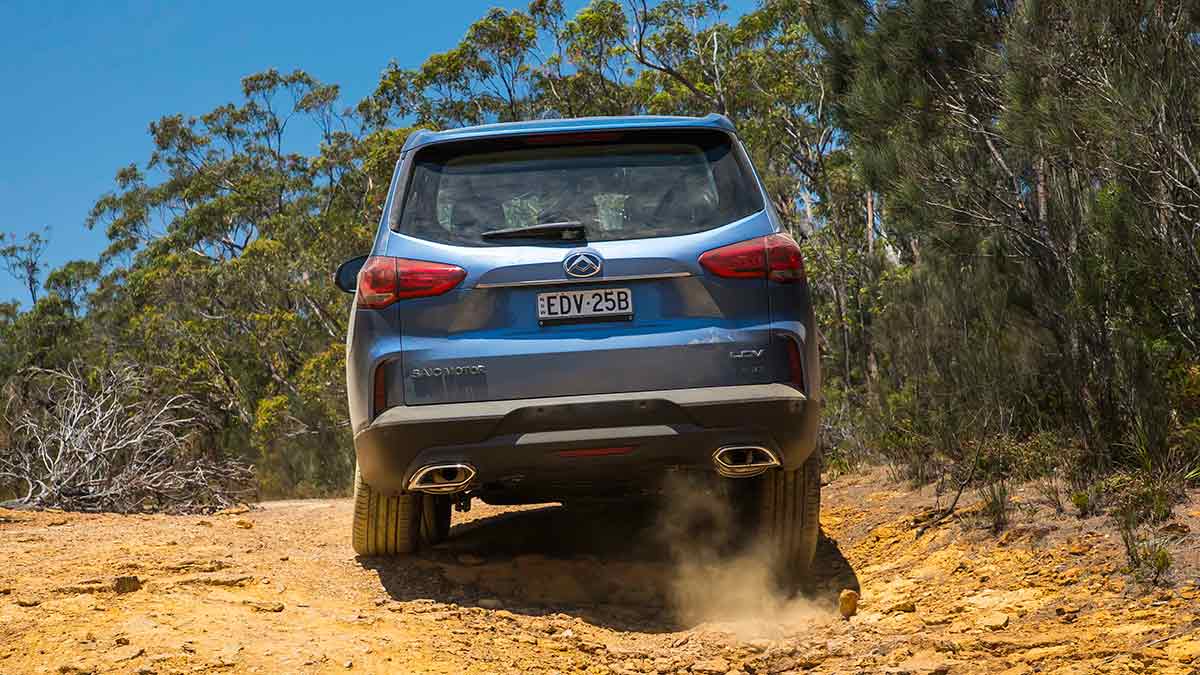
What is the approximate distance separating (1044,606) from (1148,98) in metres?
2.77

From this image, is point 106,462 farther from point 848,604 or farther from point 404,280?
point 848,604

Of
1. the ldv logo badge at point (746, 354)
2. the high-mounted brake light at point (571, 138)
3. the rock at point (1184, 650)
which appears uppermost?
the high-mounted brake light at point (571, 138)

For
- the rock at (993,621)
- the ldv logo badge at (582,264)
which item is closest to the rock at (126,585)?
the ldv logo badge at (582,264)

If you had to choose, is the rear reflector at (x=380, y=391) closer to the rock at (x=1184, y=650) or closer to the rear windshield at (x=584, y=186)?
the rear windshield at (x=584, y=186)

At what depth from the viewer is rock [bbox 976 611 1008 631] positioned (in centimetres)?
406

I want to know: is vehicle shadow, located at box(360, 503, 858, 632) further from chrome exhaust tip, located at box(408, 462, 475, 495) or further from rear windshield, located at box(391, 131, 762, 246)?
rear windshield, located at box(391, 131, 762, 246)

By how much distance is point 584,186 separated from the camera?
174 inches

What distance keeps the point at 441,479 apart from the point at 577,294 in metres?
0.85

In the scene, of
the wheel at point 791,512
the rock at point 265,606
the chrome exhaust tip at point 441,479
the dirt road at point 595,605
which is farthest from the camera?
the wheel at point 791,512

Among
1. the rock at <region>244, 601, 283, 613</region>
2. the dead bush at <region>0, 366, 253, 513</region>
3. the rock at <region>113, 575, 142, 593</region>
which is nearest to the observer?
the rock at <region>244, 601, 283, 613</region>

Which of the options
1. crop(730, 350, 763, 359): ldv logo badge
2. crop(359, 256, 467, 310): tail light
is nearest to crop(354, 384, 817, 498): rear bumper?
crop(730, 350, 763, 359): ldv logo badge

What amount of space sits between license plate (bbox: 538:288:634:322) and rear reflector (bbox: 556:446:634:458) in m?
0.48

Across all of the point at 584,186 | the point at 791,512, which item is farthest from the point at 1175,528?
the point at 584,186

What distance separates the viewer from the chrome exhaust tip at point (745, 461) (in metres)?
4.16
